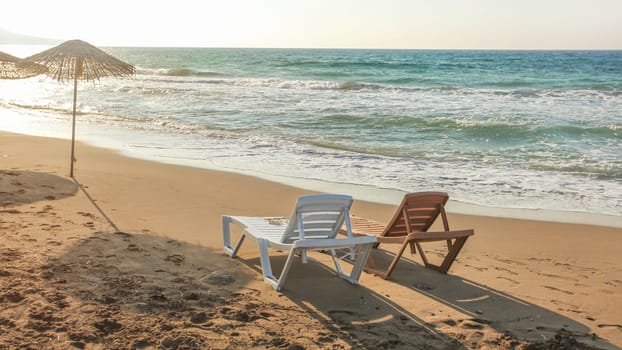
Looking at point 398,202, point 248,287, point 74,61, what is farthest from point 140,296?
point 74,61

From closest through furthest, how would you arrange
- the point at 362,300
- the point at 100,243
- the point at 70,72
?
1. the point at 362,300
2. the point at 100,243
3. the point at 70,72

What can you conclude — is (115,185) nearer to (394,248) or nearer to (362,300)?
(394,248)

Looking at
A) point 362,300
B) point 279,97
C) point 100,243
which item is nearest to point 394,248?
point 362,300

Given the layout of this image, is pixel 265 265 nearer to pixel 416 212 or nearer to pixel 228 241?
pixel 228 241

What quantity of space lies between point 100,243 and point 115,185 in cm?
298

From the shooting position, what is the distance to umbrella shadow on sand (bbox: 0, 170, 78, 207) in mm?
7500

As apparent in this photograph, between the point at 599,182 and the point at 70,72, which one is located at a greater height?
the point at 70,72

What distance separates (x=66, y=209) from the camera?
729cm

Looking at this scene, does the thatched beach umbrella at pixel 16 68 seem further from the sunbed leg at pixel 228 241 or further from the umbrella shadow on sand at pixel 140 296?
the sunbed leg at pixel 228 241

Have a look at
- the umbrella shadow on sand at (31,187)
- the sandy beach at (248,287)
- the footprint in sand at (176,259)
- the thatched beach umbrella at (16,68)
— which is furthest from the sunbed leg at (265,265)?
the thatched beach umbrella at (16,68)

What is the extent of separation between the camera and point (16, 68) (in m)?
9.73

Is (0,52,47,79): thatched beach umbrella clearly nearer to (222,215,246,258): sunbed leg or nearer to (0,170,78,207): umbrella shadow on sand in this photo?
(0,170,78,207): umbrella shadow on sand

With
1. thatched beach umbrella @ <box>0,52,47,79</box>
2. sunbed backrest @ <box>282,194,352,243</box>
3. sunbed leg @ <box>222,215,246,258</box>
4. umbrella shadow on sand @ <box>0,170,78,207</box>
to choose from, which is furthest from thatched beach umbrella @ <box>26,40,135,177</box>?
sunbed backrest @ <box>282,194,352,243</box>

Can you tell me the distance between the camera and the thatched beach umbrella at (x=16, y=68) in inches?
370
